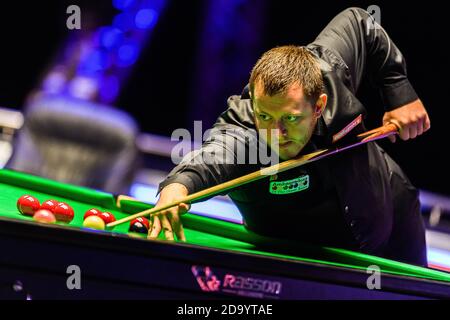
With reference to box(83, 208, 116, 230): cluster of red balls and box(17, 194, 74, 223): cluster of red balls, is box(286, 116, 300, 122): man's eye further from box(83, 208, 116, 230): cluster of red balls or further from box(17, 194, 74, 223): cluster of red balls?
box(17, 194, 74, 223): cluster of red balls

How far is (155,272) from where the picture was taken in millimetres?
2186

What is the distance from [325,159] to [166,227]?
711 mm

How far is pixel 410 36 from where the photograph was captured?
20.6ft

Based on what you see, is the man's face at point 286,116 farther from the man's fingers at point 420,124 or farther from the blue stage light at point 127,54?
the blue stage light at point 127,54

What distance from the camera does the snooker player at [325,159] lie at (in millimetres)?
2602

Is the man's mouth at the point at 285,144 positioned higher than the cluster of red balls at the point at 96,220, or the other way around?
the man's mouth at the point at 285,144

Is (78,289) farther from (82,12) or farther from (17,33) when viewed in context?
(17,33)

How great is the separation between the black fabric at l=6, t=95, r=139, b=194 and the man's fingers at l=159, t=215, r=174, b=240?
2.28 metres

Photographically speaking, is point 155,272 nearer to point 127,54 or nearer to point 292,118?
point 292,118

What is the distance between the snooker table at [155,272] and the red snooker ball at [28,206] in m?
0.47

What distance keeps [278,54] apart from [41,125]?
237 cm

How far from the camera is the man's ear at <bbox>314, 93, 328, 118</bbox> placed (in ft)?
8.88

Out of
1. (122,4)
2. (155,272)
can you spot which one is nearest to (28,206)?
(155,272)

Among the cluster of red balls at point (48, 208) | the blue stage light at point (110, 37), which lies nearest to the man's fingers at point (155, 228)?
the cluster of red balls at point (48, 208)
